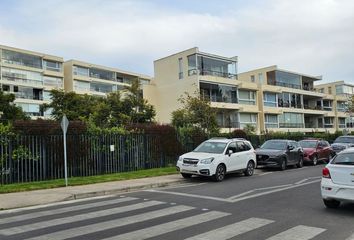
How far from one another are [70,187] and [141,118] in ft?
96.9

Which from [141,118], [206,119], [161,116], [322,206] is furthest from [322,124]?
[322,206]

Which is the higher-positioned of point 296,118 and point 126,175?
point 296,118

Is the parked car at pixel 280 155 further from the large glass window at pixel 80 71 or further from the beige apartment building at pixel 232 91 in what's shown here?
the large glass window at pixel 80 71

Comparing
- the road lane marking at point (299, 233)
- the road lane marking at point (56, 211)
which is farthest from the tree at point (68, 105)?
the road lane marking at point (299, 233)

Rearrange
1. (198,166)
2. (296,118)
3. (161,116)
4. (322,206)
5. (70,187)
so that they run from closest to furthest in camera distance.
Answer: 1. (322,206)
2. (70,187)
3. (198,166)
4. (161,116)
5. (296,118)

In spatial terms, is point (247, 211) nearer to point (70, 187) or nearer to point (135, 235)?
point (135, 235)

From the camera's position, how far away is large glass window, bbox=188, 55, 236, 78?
4928 cm

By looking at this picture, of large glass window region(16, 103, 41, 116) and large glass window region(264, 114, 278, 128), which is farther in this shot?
large glass window region(16, 103, 41, 116)

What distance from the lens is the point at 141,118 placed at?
44.2 metres

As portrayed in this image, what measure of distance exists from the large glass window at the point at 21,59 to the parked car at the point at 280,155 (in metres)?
55.9

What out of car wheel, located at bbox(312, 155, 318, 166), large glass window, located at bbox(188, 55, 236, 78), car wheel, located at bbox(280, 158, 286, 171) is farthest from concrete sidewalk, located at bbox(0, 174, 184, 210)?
large glass window, located at bbox(188, 55, 236, 78)

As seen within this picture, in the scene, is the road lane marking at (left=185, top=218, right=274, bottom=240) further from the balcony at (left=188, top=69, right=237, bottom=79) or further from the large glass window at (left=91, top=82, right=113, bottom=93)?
the large glass window at (left=91, top=82, right=113, bottom=93)

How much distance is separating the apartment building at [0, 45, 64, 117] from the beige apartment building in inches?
981

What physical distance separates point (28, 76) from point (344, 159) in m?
67.5
